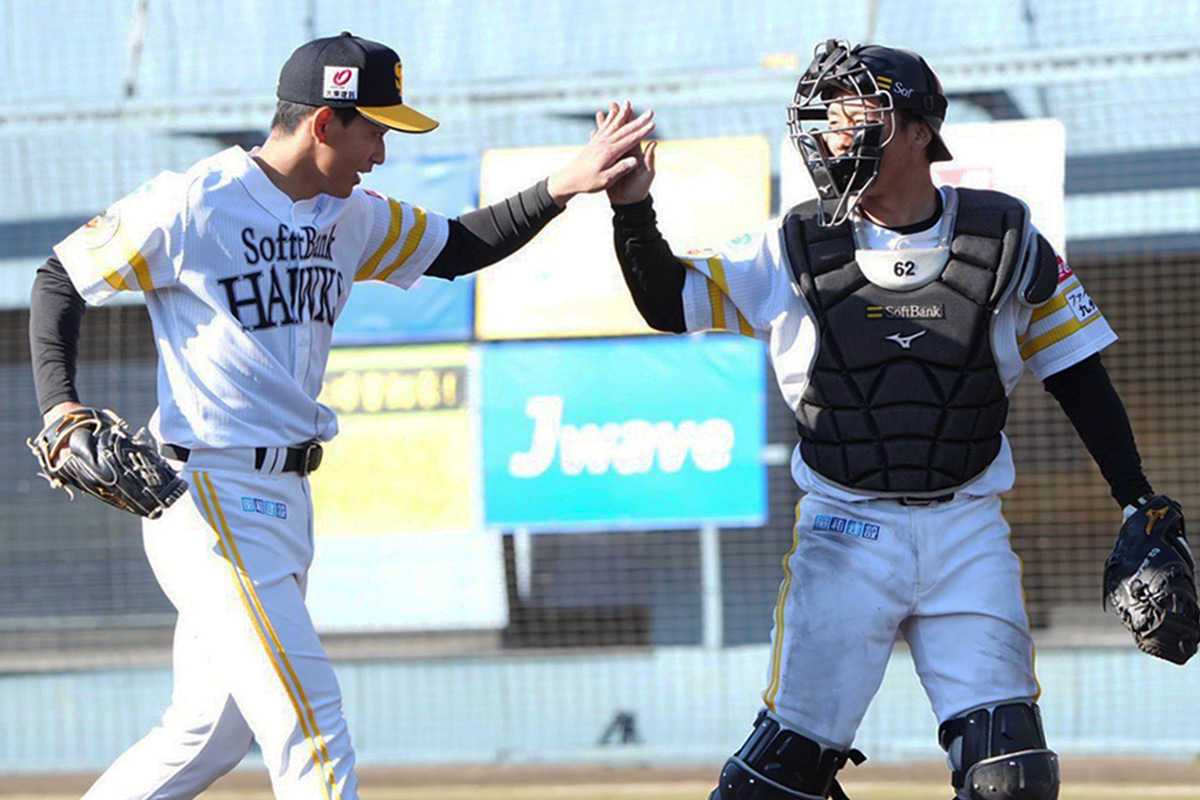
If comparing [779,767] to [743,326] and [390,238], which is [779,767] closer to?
[743,326]

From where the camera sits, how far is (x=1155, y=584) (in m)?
3.91

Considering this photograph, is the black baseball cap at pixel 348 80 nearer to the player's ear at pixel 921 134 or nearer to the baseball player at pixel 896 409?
the baseball player at pixel 896 409

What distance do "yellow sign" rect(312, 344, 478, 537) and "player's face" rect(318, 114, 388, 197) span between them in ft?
13.5

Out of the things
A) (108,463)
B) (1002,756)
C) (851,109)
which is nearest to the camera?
(108,463)

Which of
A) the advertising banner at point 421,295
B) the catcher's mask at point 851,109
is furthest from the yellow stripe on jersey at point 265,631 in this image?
the advertising banner at point 421,295

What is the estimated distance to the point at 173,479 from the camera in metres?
3.73

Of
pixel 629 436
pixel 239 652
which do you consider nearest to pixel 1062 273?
pixel 239 652

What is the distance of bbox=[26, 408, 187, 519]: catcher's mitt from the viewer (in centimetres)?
367

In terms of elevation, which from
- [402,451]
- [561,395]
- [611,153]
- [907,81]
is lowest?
[402,451]

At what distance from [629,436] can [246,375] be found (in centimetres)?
424

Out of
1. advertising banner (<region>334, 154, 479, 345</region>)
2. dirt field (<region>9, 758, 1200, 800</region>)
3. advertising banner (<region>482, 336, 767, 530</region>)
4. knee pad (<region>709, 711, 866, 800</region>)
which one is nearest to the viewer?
knee pad (<region>709, 711, 866, 800</region>)

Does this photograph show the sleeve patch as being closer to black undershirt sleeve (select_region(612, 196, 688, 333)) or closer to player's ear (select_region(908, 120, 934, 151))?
player's ear (select_region(908, 120, 934, 151))

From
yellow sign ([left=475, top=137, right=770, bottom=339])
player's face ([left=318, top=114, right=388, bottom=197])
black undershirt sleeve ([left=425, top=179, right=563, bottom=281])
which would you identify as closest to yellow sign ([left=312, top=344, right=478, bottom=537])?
yellow sign ([left=475, top=137, right=770, bottom=339])

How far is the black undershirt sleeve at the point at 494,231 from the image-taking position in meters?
4.40
